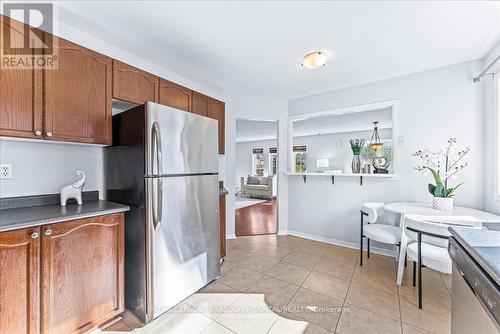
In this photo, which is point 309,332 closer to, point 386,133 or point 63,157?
point 63,157

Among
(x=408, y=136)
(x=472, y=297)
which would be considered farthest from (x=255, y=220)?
(x=472, y=297)

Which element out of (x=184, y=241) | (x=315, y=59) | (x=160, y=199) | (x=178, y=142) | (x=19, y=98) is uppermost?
(x=315, y=59)

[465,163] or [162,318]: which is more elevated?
[465,163]

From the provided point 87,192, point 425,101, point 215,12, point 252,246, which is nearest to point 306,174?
point 252,246

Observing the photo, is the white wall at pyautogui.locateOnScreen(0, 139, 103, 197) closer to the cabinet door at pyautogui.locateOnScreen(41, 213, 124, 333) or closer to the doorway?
the cabinet door at pyautogui.locateOnScreen(41, 213, 124, 333)

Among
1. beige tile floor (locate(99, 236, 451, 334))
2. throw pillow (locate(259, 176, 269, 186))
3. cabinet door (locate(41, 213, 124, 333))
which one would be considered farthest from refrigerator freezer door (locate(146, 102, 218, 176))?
throw pillow (locate(259, 176, 269, 186))

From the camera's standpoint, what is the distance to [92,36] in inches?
76.9

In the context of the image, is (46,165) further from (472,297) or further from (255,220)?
(255,220)

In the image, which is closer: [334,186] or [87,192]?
[87,192]

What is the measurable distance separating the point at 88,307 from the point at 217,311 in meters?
0.92

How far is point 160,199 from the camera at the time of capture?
166cm

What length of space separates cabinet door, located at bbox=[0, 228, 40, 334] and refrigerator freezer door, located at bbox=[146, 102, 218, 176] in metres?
0.75

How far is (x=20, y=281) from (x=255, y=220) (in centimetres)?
395

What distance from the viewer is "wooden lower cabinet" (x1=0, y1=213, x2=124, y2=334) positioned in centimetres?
117
